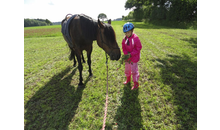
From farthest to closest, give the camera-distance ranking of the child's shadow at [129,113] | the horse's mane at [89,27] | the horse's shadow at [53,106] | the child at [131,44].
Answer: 1. the horse's mane at [89,27]
2. the child at [131,44]
3. the horse's shadow at [53,106]
4. the child's shadow at [129,113]

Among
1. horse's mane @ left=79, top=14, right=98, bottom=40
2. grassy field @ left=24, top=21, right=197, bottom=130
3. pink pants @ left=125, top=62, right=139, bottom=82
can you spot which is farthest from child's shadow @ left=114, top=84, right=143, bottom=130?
horse's mane @ left=79, top=14, right=98, bottom=40

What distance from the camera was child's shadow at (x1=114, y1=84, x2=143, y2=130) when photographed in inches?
83.8

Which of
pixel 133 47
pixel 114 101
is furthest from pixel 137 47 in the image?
pixel 114 101

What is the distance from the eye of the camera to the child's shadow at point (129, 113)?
2.13m

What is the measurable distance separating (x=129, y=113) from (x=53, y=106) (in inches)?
95.7

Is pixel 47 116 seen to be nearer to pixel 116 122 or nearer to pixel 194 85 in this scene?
pixel 116 122

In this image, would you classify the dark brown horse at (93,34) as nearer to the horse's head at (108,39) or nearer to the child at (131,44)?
the horse's head at (108,39)

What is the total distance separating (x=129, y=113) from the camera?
2.42 meters

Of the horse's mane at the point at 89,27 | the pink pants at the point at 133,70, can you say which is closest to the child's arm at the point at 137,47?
the pink pants at the point at 133,70

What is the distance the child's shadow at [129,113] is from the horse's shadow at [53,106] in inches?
53.6

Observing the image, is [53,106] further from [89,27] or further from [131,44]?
[131,44]

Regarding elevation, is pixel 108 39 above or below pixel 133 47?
above

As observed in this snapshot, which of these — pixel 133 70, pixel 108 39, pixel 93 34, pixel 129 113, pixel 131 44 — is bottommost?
pixel 129 113
